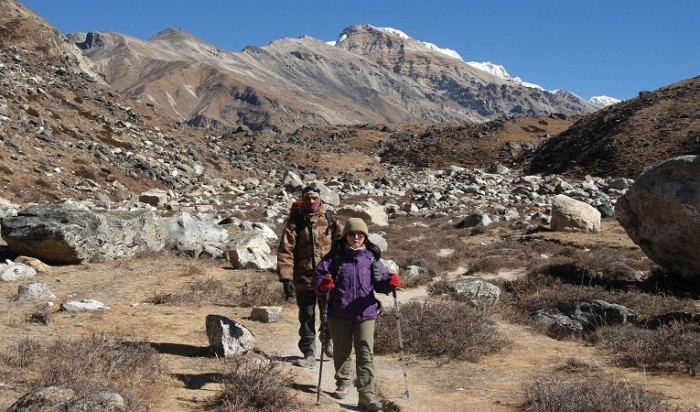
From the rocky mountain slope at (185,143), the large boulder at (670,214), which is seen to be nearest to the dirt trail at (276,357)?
the large boulder at (670,214)

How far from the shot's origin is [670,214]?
11.5 metres

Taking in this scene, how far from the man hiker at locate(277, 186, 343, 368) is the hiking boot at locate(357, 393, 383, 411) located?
1.39m

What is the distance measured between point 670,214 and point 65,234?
13008 millimetres

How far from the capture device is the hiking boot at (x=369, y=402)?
5.51 metres

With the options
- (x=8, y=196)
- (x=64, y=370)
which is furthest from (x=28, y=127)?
(x=64, y=370)

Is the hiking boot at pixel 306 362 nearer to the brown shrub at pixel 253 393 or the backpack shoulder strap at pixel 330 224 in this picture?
the brown shrub at pixel 253 393

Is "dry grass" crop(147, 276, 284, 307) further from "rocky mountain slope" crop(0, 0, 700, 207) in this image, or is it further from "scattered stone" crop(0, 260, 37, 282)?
"rocky mountain slope" crop(0, 0, 700, 207)

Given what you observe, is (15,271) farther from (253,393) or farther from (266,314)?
(253,393)

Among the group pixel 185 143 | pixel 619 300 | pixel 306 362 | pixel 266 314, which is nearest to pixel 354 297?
pixel 306 362

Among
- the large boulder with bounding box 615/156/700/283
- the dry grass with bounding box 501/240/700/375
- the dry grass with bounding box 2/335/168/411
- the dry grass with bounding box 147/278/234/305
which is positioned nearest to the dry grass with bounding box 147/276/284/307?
the dry grass with bounding box 147/278/234/305

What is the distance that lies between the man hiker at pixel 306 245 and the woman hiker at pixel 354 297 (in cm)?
102

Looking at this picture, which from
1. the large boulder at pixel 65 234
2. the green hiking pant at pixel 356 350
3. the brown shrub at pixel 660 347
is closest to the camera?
the green hiking pant at pixel 356 350

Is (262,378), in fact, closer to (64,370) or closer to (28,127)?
(64,370)

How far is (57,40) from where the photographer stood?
53.2 m
